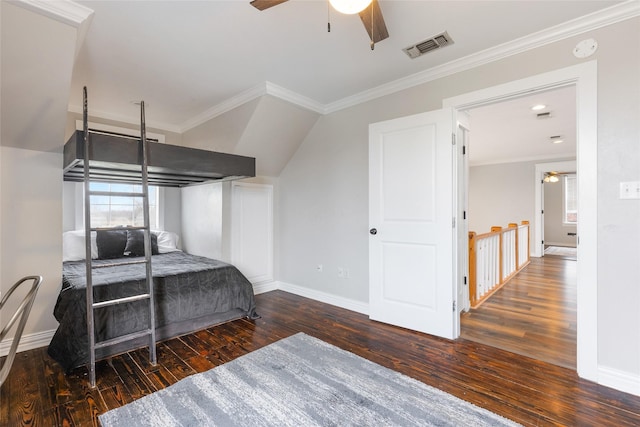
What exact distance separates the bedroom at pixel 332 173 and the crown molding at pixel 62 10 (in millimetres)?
71

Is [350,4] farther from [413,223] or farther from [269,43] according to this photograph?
[413,223]

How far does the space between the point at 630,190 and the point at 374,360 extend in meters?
2.15

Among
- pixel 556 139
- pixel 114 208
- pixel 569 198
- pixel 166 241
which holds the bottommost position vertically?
pixel 166 241

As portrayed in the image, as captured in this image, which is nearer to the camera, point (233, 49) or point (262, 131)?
point (233, 49)

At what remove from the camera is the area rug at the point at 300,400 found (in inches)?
68.2

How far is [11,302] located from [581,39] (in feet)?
16.5

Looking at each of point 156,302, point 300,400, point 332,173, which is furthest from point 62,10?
point 300,400

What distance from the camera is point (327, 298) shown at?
3.93m

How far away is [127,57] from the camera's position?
8.55 feet

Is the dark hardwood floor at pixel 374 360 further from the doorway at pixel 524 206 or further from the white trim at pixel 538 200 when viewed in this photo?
the white trim at pixel 538 200

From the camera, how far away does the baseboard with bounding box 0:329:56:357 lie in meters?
2.49

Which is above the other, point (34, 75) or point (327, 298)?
point (34, 75)

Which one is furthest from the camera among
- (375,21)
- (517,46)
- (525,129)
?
(525,129)

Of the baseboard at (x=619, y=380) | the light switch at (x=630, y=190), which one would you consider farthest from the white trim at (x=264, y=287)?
the light switch at (x=630, y=190)
